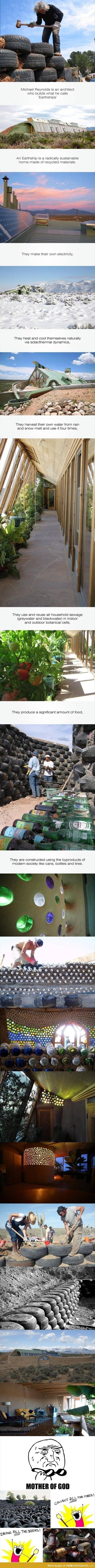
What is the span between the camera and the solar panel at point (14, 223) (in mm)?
9273

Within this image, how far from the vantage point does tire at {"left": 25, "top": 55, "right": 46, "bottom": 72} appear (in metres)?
9.18

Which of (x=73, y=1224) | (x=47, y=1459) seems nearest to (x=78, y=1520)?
(x=47, y=1459)

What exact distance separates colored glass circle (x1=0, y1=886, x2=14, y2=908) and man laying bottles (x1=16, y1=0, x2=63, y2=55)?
17.9 feet

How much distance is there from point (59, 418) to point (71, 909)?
10.4 ft

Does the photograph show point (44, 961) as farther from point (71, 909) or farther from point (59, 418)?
point (59, 418)

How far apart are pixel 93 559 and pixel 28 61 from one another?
3.28m

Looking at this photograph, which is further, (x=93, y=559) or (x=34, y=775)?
(x=93, y=559)

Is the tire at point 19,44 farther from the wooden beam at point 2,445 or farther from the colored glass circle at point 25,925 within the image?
the colored glass circle at point 25,925

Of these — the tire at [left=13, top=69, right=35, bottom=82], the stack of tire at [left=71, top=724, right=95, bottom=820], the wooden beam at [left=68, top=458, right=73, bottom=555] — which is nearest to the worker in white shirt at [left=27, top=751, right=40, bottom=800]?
the stack of tire at [left=71, top=724, right=95, bottom=820]

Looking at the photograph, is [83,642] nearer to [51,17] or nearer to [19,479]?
[19,479]

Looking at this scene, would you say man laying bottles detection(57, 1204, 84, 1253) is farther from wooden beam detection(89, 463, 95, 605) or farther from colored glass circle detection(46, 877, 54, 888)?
wooden beam detection(89, 463, 95, 605)

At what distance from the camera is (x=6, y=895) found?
29.7ft

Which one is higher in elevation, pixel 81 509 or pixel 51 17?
pixel 51 17

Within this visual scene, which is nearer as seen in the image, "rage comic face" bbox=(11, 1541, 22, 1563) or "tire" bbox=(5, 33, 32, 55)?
"rage comic face" bbox=(11, 1541, 22, 1563)
